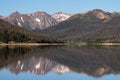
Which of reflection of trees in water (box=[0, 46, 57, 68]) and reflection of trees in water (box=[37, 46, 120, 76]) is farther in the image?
reflection of trees in water (box=[0, 46, 57, 68])

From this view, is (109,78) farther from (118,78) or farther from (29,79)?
(29,79)

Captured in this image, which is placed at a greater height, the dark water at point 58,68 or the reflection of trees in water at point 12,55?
the reflection of trees in water at point 12,55

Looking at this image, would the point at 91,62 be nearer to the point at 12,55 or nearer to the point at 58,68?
the point at 58,68

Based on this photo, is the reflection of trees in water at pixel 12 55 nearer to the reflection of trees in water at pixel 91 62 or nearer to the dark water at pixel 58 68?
the dark water at pixel 58 68

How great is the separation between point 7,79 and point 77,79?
25.7 ft

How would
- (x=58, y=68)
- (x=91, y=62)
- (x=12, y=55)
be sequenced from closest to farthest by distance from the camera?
(x=58, y=68) → (x=91, y=62) → (x=12, y=55)

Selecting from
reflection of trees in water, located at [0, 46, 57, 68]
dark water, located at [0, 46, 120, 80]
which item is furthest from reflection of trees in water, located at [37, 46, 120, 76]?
reflection of trees in water, located at [0, 46, 57, 68]

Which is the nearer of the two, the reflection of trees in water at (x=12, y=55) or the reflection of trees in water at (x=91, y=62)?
the reflection of trees in water at (x=91, y=62)

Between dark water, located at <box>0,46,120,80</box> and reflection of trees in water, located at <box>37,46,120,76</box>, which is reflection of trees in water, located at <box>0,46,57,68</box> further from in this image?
reflection of trees in water, located at <box>37,46,120,76</box>

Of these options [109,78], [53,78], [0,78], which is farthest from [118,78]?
[0,78]

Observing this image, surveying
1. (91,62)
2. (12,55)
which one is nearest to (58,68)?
(91,62)

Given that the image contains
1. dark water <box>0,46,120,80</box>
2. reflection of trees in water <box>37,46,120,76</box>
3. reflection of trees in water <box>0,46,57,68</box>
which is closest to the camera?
dark water <box>0,46,120,80</box>

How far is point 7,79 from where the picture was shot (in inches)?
1561

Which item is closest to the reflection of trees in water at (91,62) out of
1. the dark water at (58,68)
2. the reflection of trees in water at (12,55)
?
the dark water at (58,68)
